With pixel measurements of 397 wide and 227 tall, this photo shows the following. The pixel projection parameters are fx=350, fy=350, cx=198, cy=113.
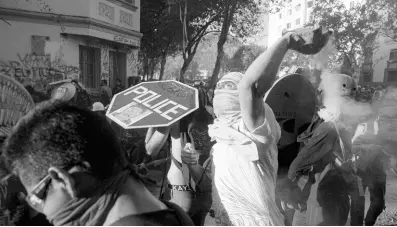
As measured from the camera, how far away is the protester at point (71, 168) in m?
1.00

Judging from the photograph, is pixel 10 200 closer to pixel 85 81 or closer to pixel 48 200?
pixel 48 200

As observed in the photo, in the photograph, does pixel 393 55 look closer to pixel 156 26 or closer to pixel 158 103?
pixel 156 26

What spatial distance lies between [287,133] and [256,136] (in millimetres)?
1497

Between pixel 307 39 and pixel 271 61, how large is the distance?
22 centimetres

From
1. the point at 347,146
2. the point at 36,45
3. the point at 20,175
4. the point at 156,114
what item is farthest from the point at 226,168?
the point at 36,45

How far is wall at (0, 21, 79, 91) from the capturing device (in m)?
9.18

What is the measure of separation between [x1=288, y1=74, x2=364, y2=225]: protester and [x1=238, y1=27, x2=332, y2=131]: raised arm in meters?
1.48

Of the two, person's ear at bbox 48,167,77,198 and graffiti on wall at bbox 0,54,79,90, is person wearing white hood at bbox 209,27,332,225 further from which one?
graffiti on wall at bbox 0,54,79,90

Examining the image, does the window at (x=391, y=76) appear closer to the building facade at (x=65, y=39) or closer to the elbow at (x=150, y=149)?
the building facade at (x=65, y=39)

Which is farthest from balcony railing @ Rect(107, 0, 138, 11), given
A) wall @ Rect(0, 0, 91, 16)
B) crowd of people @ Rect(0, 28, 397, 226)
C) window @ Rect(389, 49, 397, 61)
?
window @ Rect(389, 49, 397, 61)

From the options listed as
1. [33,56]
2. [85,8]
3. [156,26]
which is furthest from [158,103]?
[156,26]

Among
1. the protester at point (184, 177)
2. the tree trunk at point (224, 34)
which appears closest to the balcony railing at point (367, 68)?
the tree trunk at point (224, 34)

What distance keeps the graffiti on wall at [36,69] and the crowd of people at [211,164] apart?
18.6 feet

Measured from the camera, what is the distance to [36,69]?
31.0 ft
